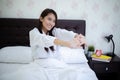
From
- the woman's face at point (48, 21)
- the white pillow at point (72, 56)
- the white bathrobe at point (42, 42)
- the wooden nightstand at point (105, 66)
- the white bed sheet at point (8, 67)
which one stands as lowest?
the wooden nightstand at point (105, 66)

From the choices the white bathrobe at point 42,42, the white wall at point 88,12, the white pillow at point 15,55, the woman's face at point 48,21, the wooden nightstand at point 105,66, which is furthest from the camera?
the white wall at point 88,12

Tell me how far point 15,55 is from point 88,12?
139 centimetres

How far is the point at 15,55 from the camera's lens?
8.79 feet

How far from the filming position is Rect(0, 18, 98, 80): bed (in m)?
1.90

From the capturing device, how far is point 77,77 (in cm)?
187

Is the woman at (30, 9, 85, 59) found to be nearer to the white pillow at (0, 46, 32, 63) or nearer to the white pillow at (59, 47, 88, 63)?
the white pillow at (59, 47, 88, 63)

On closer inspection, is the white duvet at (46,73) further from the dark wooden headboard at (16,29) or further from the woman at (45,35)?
the dark wooden headboard at (16,29)

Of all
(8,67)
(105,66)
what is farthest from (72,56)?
(8,67)

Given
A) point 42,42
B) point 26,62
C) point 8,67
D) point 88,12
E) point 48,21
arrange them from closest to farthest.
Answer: point 42,42, point 48,21, point 8,67, point 26,62, point 88,12

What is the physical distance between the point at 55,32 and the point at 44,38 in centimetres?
51

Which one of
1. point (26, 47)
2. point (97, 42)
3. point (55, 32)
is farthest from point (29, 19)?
point (97, 42)

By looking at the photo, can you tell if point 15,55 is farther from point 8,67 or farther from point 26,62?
point 8,67

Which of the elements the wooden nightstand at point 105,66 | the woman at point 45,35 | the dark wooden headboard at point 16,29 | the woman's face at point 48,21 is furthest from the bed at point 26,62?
the woman's face at point 48,21

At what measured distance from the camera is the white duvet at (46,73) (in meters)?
1.87
